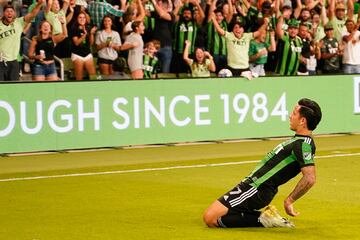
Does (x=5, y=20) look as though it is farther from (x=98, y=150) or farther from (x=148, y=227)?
(x=148, y=227)

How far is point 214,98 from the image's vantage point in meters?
20.6

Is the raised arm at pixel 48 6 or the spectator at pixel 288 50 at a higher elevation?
the raised arm at pixel 48 6

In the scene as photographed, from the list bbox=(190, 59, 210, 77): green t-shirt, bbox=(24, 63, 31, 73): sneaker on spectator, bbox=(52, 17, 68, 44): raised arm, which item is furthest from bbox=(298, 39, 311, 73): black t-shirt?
bbox=(24, 63, 31, 73): sneaker on spectator

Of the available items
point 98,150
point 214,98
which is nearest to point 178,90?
point 214,98

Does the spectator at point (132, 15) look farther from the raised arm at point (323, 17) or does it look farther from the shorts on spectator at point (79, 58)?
the raised arm at point (323, 17)

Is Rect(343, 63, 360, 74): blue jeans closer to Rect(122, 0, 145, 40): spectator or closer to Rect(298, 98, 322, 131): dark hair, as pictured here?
Rect(122, 0, 145, 40): spectator

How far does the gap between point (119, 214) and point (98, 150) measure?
762cm

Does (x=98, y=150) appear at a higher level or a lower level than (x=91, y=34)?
lower

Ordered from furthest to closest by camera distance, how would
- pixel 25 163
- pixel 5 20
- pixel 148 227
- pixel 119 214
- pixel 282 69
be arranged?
pixel 282 69 < pixel 5 20 < pixel 25 163 < pixel 119 214 < pixel 148 227

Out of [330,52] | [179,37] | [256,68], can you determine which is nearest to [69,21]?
[179,37]

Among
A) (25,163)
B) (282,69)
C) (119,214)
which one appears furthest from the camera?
(282,69)

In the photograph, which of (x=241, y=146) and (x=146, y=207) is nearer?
(x=146, y=207)

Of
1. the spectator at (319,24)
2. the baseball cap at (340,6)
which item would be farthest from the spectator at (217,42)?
the baseball cap at (340,6)

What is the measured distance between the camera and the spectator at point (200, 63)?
21797 millimetres
